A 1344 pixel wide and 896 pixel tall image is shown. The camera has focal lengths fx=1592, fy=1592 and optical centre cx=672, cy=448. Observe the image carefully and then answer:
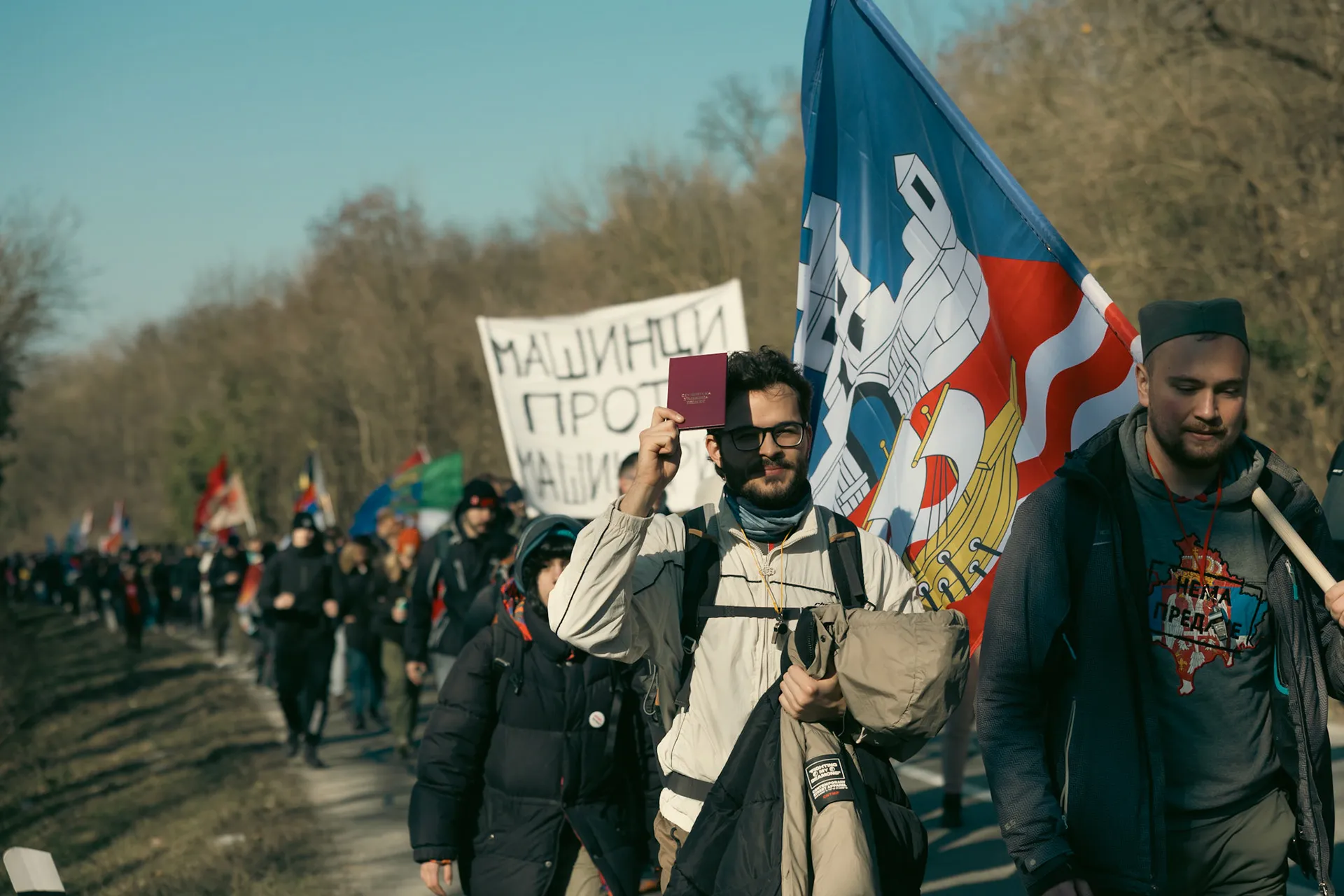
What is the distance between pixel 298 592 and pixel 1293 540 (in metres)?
10.6

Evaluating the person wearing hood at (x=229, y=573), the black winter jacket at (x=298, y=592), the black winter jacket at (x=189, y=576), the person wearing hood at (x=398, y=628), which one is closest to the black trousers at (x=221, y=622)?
the person wearing hood at (x=229, y=573)

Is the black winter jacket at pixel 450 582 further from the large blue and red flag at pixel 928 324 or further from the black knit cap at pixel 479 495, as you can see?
the large blue and red flag at pixel 928 324

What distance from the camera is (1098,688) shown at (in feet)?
10.7

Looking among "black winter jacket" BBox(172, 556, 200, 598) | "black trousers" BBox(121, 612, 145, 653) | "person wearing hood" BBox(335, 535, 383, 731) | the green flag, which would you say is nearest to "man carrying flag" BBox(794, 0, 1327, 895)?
"person wearing hood" BBox(335, 535, 383, 731)

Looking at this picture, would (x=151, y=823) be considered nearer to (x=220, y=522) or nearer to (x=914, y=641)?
(x=914, y=641)

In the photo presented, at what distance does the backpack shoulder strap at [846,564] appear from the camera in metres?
3.58

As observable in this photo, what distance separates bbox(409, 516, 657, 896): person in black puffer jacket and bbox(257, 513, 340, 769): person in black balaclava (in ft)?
26.5

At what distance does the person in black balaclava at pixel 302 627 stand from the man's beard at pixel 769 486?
9799mm

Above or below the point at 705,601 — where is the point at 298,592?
below

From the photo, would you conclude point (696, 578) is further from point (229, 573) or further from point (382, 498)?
point (229, 573)

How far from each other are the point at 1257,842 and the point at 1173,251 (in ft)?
49.2

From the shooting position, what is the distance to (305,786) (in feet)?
39.0

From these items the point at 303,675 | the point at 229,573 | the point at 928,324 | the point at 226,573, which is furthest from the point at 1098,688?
the point at 226,573

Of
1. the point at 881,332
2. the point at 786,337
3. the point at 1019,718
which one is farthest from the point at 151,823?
the point at 786,337
